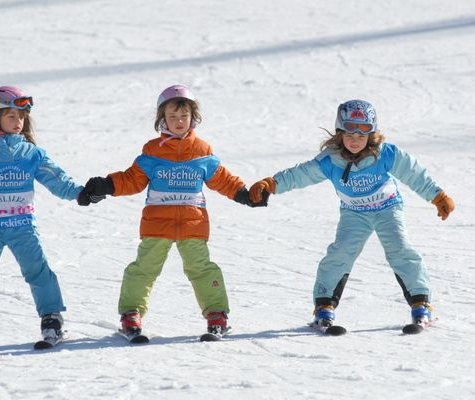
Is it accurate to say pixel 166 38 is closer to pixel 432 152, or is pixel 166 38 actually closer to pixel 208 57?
pixel 208 57

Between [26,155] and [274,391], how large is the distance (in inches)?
78.1

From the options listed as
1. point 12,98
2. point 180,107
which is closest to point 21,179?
point 12,98

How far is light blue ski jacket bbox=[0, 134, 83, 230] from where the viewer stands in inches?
234

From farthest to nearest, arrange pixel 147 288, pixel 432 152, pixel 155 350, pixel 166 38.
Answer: pixel 166 38
pixel 432 152
pixel 147 288
pixel 155 350

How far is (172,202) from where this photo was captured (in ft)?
19.8

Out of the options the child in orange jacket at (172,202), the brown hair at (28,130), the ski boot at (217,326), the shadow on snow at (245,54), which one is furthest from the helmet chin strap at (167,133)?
the shadow on snow at (245,54)

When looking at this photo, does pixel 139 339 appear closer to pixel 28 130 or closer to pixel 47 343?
pixel 47 343

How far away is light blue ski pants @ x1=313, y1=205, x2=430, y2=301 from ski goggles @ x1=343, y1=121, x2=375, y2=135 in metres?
0.46

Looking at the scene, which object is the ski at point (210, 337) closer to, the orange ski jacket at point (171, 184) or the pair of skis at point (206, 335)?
Result: the pair of skis at point (206, 335)

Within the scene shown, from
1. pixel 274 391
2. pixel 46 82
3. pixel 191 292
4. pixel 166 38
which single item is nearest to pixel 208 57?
pixel 166 38

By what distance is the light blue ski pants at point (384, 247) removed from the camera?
6.19 metres

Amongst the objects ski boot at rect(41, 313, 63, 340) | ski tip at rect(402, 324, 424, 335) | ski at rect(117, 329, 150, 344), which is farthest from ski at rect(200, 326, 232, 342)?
ski tip at rect(402, 324, 424, 335)

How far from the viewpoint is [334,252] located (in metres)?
6.28

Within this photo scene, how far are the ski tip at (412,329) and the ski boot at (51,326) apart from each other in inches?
72.2
